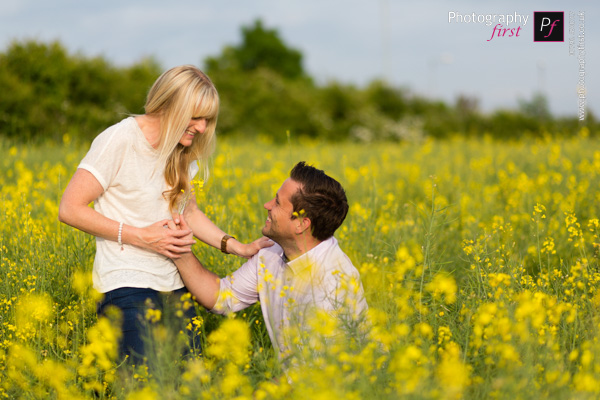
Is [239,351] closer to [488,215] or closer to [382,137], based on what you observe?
[488,215]

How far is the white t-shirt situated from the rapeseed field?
0.75ft

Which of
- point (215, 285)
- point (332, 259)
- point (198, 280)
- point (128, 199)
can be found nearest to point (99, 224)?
point (128, 199)

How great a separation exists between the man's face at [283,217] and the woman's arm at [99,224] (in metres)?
0.42

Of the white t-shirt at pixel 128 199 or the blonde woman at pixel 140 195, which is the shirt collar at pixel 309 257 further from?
the white t-shirt at pixel 128 199

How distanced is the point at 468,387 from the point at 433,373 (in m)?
0.14

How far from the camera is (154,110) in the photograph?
2.94 metres

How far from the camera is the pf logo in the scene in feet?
19.7

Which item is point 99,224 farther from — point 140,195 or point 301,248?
point 301,248

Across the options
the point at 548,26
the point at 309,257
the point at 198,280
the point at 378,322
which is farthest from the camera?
the point at 548,26

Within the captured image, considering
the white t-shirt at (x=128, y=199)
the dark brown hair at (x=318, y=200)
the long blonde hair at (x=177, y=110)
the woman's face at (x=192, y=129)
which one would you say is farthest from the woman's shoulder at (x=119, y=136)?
the dark brown hair at (x=318, y=200)

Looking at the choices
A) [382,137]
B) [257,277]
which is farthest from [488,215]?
[382,137]

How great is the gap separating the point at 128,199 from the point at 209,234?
20.5 inches

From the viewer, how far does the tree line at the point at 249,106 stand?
36.7 feet

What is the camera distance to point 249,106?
694 inches
